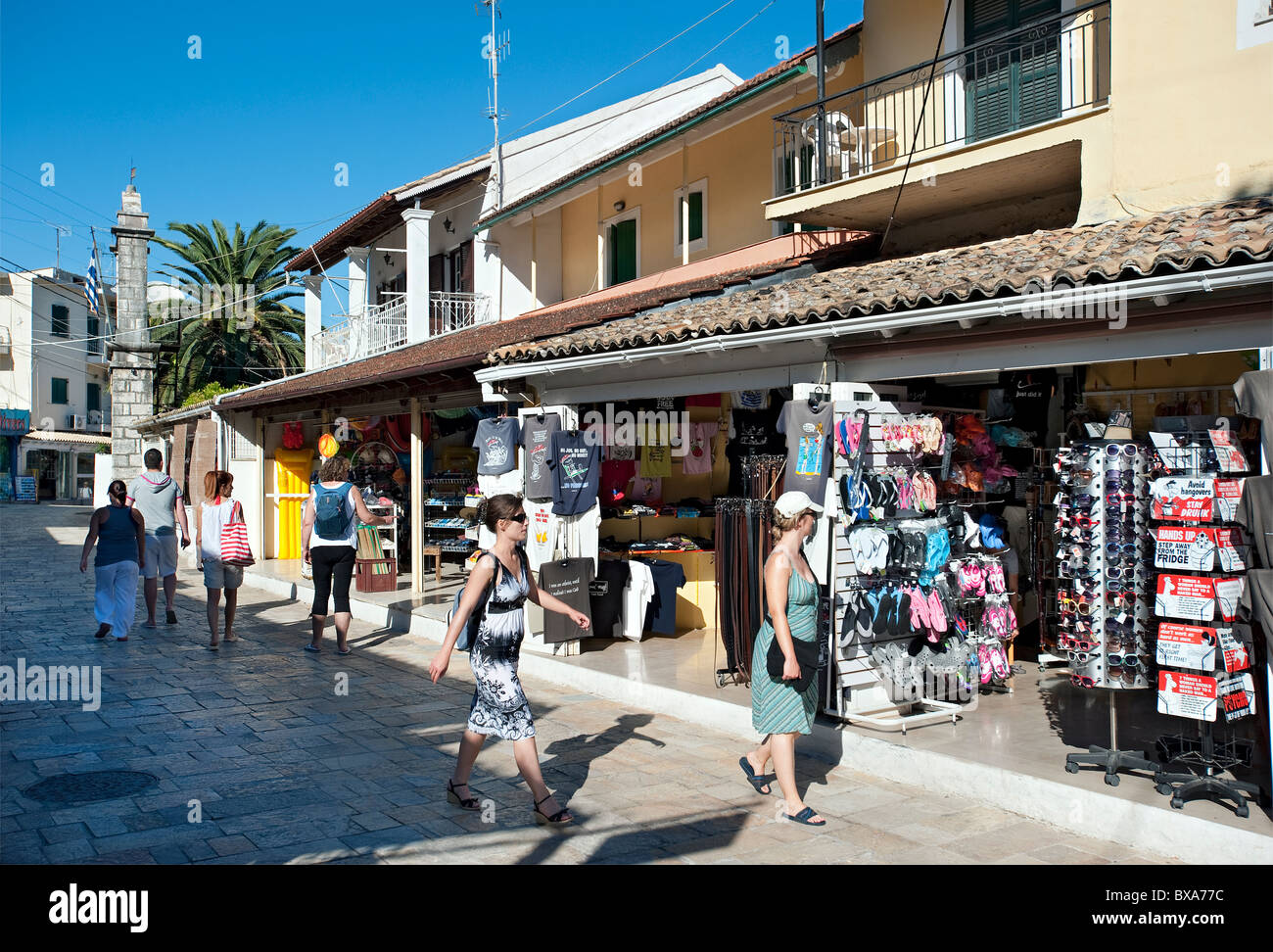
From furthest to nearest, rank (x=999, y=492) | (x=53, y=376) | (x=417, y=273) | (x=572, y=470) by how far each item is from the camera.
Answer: (x=53, y=376), (x=417, y=273), (x=572, y=470), (x=999, y=492)

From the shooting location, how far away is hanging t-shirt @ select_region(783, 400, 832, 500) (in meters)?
6.82

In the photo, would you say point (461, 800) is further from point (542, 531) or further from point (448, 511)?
point (448, 511)

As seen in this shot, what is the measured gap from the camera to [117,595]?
1068 centimetres

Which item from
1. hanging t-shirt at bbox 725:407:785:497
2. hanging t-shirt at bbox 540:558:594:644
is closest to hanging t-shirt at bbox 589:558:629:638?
hanging t-shirt at bbox 540:558:594:644

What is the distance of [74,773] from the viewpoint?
6301 mm

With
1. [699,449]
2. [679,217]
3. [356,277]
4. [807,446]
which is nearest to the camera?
[807,446]

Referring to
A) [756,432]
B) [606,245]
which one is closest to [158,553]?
[756,432]

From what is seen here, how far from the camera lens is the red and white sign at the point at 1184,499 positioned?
5316 mm

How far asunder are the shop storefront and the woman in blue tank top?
161 inches

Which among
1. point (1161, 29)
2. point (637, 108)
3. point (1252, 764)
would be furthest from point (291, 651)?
point (637, 108)

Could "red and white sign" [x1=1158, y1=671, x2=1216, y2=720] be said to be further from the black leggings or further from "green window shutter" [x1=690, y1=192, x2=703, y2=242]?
"green window shutter" [x1=690, y1=192, x2=703, y2=242]

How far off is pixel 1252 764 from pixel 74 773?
7.15 meters

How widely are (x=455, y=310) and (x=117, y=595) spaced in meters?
10.4
